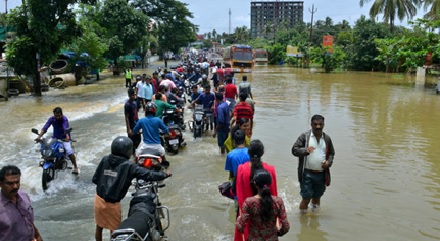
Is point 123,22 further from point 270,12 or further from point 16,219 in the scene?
point 270,12

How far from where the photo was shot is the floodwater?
5.73 meters

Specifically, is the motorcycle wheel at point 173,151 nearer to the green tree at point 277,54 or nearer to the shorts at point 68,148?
the shorts at point 68,148

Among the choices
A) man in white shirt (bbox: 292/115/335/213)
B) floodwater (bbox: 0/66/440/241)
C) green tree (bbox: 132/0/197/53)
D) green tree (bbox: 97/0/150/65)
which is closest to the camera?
man in white shirt (bbox: 292/115/335/213)

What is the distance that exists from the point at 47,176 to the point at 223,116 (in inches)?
144

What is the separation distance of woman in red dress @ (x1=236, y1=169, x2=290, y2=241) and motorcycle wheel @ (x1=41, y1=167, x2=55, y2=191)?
462 centimetres

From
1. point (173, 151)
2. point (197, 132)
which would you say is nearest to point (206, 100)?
point (197, 132)

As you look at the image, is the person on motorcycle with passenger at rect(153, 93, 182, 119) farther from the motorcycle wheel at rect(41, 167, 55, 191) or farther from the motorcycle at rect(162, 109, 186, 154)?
the motorcycle wheel at rect(41, 167, 55, 191)

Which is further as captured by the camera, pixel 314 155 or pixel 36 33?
pixel 36 33

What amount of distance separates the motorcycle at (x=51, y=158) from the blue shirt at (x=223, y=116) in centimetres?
308

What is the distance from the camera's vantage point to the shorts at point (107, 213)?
4.26 meters

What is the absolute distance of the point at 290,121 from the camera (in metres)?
14.2

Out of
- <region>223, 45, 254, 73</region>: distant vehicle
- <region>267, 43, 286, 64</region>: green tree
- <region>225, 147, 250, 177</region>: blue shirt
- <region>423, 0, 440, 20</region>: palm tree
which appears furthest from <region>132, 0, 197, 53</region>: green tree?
<region>225, 147, 250, 177</region>: blue shirt

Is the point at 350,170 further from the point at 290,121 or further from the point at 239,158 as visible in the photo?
the point at 290,121

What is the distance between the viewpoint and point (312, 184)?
18.5 feet
